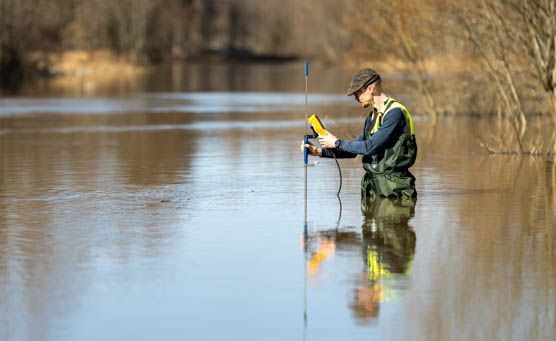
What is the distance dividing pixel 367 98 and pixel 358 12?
14.8 metres

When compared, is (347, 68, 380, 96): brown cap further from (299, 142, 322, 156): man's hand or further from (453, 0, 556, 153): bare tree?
(453, 0, 556, 153): bare tree

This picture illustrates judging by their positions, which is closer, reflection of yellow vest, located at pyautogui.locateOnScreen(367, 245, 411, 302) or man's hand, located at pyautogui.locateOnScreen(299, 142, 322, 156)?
reflection of yellow vest, located at pyautogui.locateOnScreen(367, 245, 411, 302)

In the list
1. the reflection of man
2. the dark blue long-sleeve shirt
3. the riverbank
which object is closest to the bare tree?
the dark blue long-sleeve shirt

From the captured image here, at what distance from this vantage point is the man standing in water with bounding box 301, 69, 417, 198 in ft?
36.1

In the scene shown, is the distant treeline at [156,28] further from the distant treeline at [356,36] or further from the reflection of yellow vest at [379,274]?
the reflection of yellow vest at [379,274]

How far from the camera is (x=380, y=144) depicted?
36.3 feet

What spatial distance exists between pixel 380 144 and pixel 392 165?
1.00 ft

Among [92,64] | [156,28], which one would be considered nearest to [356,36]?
[92,64]

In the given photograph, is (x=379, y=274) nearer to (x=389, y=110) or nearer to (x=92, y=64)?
(x=389, y=110)

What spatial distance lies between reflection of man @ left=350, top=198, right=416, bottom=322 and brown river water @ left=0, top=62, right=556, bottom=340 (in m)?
0.02

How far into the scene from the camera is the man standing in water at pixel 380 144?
433 inches

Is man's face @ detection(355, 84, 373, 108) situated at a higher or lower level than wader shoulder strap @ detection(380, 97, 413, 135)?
higher

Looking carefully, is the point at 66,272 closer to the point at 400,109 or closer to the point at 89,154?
the point at 400,109

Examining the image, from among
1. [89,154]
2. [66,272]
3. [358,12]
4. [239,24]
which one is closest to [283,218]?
[66,272]
